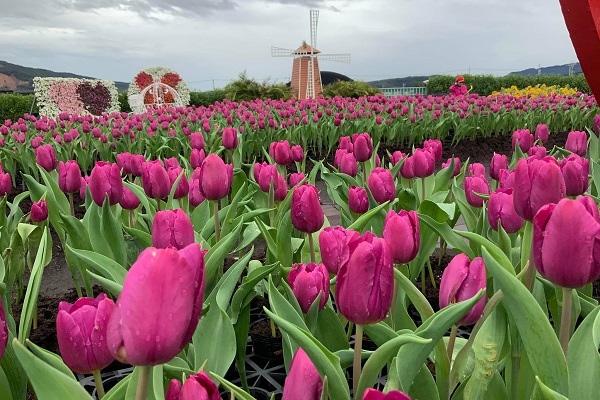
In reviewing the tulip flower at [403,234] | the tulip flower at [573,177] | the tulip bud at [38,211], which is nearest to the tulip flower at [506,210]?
the tulip flower at [573,177]

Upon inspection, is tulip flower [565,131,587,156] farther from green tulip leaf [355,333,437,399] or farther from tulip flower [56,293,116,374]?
tulip flower [56,293,116,374]

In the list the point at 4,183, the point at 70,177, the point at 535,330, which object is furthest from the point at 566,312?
the point at 4,183

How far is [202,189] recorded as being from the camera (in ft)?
5.56

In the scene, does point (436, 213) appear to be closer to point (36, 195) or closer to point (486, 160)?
point (36, 195)

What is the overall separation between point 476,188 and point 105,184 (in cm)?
119

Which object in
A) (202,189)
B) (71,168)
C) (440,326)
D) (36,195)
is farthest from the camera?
(36,195)

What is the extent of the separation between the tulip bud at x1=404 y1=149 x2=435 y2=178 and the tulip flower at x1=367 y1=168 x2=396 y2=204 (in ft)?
1.40

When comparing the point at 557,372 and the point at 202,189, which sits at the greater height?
the point at 202,189

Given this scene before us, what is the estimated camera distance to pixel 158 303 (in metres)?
0.59

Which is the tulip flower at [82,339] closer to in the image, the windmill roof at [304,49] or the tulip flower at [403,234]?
the tulip flower at [403,234]

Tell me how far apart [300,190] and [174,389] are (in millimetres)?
833

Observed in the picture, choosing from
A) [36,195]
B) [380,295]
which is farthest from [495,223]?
[36,195]

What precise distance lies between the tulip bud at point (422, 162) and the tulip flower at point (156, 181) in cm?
91

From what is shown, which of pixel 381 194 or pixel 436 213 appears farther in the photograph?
pixel 436 213
